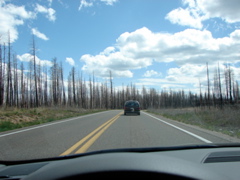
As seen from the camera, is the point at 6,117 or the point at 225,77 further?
the point at 225,77

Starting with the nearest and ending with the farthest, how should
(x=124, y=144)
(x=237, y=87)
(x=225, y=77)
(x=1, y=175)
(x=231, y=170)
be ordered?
(x=231, y=170) → (x=1, y=175) → (x=124, y=144) → (x=225, y=77) → (x=237, y=87)

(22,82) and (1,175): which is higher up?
(22,82)

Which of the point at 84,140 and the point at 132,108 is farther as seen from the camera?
the point at 132,108

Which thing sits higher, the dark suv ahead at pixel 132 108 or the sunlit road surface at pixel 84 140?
the dark suv ahead at pixel 132 108

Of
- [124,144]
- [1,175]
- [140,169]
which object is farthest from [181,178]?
[124,144]

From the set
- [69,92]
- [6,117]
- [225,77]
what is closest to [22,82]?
[69,92]

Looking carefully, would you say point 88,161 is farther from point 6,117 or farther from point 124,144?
point 6,117

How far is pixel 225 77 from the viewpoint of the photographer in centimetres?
5738

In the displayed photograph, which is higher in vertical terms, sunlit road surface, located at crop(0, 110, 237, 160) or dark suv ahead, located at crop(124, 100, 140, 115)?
dark suv ahead, located at crop(124, 100, 140, 115)

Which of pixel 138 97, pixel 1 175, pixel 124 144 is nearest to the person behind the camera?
pixel 1 175

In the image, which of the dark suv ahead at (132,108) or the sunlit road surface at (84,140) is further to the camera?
the dark suv ahead at (132,108)

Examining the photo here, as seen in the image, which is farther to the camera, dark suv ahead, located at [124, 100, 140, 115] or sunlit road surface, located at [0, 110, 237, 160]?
dark suv ahead, located at [124, 100, 140, 115]

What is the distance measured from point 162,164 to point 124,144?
572 centimetres

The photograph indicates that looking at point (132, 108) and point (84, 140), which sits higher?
point (132, 108)
